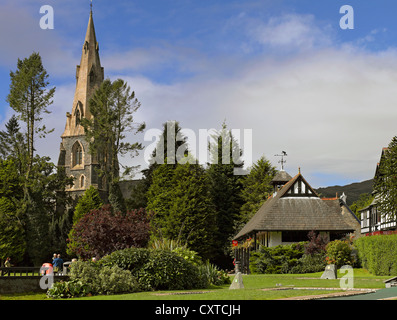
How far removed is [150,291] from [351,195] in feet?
477

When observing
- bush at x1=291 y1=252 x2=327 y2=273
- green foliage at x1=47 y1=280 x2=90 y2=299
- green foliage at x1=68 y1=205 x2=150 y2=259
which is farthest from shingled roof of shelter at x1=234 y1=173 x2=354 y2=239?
green foliage at x1=47 y1=280 x2=90 y2=299

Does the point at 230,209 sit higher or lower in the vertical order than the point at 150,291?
higher

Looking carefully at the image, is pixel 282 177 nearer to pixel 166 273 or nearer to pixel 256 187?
pixel 256 187

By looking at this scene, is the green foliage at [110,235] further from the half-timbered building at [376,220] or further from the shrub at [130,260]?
the half-timbered building at [376,220]

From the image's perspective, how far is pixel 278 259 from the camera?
3916cm

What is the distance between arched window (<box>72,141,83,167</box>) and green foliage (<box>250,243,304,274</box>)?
62.2 meters

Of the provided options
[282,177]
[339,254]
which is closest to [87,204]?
[282,177]

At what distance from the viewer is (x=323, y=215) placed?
141 ft

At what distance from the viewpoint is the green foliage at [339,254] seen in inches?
1431

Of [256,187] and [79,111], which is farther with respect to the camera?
[79,111]

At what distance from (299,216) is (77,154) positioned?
205 feet

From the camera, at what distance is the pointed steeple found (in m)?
91.9
